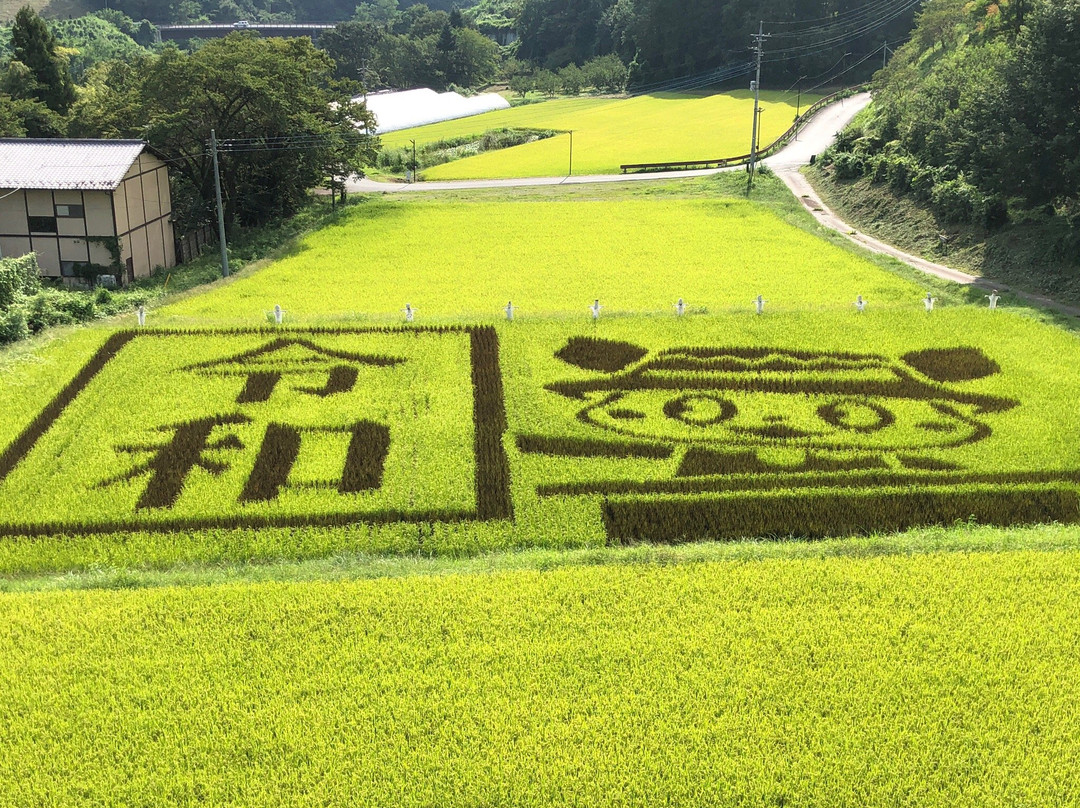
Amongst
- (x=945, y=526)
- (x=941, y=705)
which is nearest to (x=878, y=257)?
(x=945, y=526)

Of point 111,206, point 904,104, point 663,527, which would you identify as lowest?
point 663,527

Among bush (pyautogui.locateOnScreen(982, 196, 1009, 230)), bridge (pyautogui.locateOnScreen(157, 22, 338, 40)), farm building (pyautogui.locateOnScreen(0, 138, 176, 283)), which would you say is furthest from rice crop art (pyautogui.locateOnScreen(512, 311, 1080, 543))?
bridge (pyautogui.locateOnScreen(157, 22, 338, 40))

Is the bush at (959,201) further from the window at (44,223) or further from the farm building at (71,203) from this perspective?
the window at (44,223)

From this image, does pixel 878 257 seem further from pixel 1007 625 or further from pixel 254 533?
pixel 254 533

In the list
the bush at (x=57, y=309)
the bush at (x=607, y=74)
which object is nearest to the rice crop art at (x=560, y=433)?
the bush at (x=57, y=309)

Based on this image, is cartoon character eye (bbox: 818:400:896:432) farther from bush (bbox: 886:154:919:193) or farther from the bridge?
the bridge
